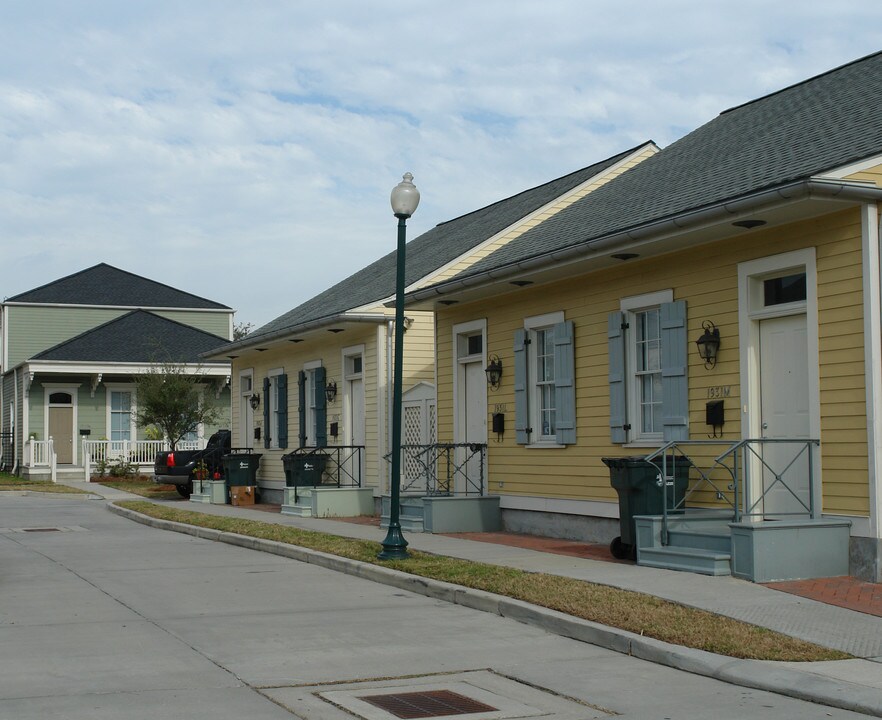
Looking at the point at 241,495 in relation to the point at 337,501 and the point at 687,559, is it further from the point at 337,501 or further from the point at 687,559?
the point at 687,559

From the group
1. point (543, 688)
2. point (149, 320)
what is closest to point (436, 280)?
point (543, 688)

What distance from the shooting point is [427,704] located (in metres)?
6.80

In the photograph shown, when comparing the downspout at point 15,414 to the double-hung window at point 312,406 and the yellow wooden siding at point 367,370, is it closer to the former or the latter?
the yellow wooden siding at point 367,370

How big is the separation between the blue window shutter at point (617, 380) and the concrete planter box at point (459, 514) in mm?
3068

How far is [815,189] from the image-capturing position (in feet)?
34.1

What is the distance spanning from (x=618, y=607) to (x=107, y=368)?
29311 millimetres

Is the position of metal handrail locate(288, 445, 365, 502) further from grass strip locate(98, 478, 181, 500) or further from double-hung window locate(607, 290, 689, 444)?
double-hung window locate(607, 290, 689, 444)

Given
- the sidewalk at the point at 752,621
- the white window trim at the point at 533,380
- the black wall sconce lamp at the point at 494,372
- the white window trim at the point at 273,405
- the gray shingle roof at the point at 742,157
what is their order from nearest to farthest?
1. the sidewalk at the point at 752,621
2. the gray shingle roof at the point at 742,157
3. the white window trim at the point at 533,380
4. the black wall sconce lamp at the point at 494,372
5. the white window trim at the point at 273,405

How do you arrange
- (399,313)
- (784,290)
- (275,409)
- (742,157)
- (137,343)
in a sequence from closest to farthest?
(784,290) → (399,313) → (742,157) → (275,409) → (137,343)

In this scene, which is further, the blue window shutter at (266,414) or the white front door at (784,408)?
the blue window shutter at (266,414)

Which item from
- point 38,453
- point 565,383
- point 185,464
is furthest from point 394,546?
point 38,453

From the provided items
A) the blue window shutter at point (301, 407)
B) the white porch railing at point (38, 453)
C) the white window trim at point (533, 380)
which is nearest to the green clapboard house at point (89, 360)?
the white porch railing at point (38, 453)

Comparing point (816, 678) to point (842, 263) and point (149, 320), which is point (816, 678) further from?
point (149, 320)

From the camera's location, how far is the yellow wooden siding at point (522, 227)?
20.8 metres
